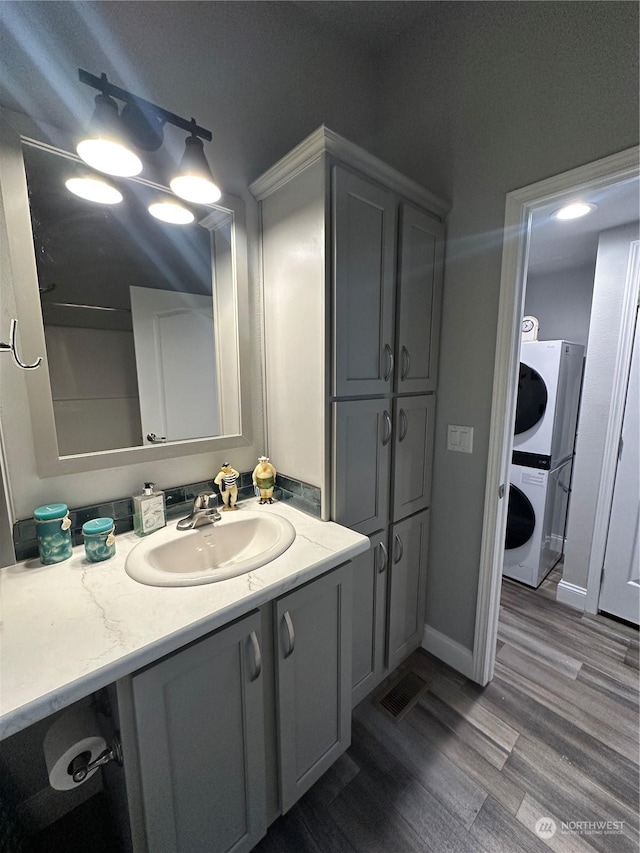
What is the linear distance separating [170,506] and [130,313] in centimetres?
70

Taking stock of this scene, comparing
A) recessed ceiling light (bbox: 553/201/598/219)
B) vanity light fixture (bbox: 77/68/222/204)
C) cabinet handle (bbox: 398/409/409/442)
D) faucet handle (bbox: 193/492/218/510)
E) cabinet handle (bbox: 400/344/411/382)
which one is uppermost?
recessed ceiling light (bbox: 553/201/598/219)

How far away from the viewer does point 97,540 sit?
1.00 metres

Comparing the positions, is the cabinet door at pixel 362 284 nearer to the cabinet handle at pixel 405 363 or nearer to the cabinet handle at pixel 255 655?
the cabinet handle at pixel 405 363

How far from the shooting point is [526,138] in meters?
Answer: 1.31

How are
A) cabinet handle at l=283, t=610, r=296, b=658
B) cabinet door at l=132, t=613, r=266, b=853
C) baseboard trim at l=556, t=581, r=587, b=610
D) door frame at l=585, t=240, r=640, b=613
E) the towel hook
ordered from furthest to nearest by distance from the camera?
baseboard trim at l=556, t=581, r=587, b=610
door frame at l=585, t=240, r=640, b=613
cabinet handle at l=283, t=610, r=296, b=658
the towel hook
cabinet door at l=132, t=613, r=266, b=853

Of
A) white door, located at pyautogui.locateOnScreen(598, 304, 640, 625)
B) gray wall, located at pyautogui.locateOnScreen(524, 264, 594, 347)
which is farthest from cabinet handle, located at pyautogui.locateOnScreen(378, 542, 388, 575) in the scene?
gray wall, located at pyautogui.locateOnScreen(524, 264, 594, 347)

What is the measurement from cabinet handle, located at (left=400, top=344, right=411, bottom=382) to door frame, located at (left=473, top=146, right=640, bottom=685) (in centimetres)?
37

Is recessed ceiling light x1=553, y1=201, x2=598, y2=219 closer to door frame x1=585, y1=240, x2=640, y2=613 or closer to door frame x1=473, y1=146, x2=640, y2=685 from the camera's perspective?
door frame x1=585, y1=240, x2=640, y2=613

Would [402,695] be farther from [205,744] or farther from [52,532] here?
[52,532]

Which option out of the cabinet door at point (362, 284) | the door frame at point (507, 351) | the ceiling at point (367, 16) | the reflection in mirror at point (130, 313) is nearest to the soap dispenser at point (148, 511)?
the reflection in mirror at point (130, 313)

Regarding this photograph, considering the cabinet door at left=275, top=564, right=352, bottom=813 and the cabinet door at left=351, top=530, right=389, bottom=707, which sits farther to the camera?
the cabinet door at left=351, top=530, right=389, bottom=707

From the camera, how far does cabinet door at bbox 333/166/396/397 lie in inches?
46.2

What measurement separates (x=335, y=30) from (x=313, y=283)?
1.31 metres

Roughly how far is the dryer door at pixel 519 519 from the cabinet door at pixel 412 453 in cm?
114
